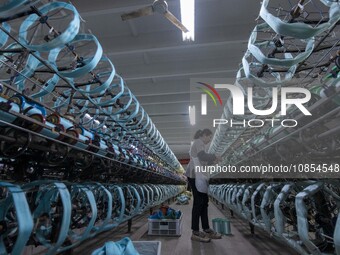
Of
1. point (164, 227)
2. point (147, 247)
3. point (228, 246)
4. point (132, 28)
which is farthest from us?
point (132, 28)

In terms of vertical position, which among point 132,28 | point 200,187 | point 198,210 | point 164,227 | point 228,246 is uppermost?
point 132,28

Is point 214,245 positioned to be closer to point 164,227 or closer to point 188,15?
point 164,227

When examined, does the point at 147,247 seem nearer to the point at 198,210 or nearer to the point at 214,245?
the point at 214,245

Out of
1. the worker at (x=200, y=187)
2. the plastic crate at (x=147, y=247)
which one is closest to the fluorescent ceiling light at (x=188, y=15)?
the worker at (x=200, y=187)

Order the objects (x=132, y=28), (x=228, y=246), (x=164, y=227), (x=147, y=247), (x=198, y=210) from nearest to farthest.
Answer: (x=147, y=247), (x=228, y=246), (x=198, y=210), (x=164, y=227), (x=132, y=28)

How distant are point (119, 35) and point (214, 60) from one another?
204cm

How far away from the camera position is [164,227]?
3434 millimetres

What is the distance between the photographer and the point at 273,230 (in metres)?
2.42

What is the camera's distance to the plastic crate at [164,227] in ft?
11.1

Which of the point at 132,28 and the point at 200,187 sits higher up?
the point at 132,28

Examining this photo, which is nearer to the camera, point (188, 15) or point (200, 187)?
point (188, 15)

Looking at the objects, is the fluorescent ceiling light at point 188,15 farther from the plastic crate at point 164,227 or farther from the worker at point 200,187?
the plastic crate at point 164,227

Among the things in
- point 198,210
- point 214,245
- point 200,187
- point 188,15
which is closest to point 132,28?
point 188,15

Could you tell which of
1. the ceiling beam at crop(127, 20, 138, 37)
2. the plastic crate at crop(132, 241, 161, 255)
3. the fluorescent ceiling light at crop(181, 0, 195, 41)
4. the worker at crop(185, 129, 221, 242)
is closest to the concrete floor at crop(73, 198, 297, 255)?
the worker at crop(185, 129, 221, 242)
